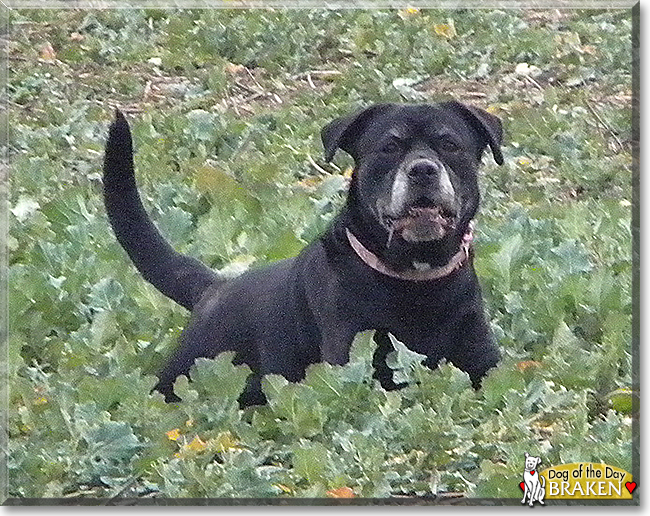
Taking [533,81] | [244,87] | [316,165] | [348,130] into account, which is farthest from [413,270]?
[533,81]

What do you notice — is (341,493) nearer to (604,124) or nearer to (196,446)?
(196,446)

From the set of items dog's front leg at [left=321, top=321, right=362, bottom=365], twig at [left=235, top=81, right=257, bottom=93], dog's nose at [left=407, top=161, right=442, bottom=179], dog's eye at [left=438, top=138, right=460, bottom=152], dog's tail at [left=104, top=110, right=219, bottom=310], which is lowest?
dog's front leg at [left=321, top=321, right=362, bottom=365]

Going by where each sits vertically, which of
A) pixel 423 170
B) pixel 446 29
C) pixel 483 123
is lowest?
pixel 423 170

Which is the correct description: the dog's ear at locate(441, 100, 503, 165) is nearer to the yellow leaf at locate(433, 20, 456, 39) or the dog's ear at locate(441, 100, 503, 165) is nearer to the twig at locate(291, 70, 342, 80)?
the yellow leaf at locate(433, 20, 456, 39)

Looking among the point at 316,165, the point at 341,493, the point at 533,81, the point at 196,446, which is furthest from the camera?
the point at 533,81

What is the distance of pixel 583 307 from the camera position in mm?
4562

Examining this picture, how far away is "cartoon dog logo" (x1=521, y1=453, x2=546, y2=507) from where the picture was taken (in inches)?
150

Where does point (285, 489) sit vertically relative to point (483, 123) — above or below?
below

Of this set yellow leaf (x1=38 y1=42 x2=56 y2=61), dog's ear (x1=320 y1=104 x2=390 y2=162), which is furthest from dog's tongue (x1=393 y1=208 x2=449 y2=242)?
yellow leaf (x1=38 y1=42 x2=56 y2=61)

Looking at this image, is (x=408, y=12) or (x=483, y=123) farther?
(x=408, y=12)

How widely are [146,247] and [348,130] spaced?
725mm

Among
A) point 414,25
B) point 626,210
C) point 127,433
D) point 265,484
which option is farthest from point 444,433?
point 414,25

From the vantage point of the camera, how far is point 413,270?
4.23 m

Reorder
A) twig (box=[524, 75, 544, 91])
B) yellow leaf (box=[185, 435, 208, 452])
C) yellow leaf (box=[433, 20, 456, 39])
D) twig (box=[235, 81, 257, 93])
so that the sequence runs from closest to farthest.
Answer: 1. yellow leaf (box=[185, 435, 208, 452])
2. yellow leaf (box=[433, 20, 456, 39])
3. twig (box=[235, 81, 257, 93])
4. twig (box=[524, 75, 544, 91])
